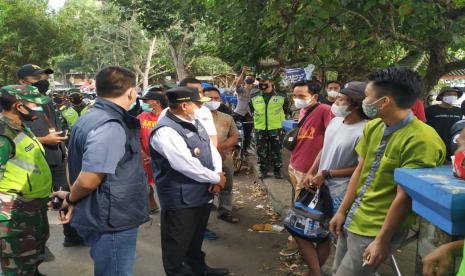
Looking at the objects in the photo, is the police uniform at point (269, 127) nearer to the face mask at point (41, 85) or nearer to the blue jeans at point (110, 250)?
the face mask at point (41, 85)

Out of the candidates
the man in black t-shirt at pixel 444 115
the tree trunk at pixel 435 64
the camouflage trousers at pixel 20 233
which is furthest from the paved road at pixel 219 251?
the man in black t-shirt at pixel 444 115

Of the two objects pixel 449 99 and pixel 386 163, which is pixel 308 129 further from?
pixel 449 99

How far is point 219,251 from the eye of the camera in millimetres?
4688

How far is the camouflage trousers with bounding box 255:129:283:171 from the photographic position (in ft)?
24.9

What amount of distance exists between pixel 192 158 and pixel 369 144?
1399 millimetres

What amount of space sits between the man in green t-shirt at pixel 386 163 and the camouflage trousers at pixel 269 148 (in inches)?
198

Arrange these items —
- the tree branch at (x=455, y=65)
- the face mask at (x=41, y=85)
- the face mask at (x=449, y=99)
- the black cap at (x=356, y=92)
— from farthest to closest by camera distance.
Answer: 1. the face mask at (x=449, y=99)
2. the tree branch at (x=455, y=65)
3. the face mask at (x=41, y=85)
4. the black cap at (x=356, y=92)

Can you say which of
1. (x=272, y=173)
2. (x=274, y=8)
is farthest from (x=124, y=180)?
(x=272, y=173)

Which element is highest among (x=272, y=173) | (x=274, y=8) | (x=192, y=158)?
(x=274, y=8)

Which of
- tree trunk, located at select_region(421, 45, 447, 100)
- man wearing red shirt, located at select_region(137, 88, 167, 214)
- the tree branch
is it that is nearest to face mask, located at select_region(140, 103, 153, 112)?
man wearing red shirt, located at select_region(137, 88, 167, 214)

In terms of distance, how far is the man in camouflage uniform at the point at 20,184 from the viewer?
3232 millimetres

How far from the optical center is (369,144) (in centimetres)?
251

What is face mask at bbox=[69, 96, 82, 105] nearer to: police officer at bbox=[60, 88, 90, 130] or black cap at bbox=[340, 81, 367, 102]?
police officer at bbox=[60, 88, 90, 130]

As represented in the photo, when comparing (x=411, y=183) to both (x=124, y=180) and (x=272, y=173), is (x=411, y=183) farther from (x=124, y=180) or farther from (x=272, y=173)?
(x=272, y=173)
